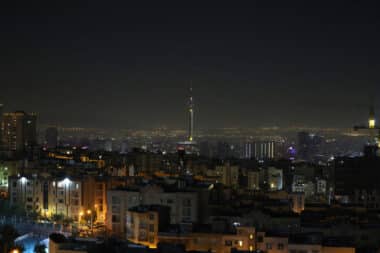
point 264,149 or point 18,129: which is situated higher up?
point 18,129

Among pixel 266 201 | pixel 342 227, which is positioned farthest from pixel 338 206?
pixel 342 227

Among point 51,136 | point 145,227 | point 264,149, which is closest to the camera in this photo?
point 145,227

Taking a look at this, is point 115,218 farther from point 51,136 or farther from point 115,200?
point 51,136

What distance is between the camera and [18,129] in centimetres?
3441

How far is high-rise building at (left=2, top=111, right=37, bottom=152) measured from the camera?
33.9 meters

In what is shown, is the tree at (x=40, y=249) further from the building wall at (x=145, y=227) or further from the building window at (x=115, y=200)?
the building window at (x=115, y=200)

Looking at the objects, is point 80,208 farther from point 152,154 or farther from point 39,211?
point 152,154

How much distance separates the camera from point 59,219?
43.2 feet

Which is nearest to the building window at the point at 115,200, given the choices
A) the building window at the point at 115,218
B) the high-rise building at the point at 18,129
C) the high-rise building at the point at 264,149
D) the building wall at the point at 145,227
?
the building window at the point at 115,218

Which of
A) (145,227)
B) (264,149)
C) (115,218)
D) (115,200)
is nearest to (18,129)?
(264,149)

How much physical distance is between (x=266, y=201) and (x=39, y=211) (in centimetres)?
498

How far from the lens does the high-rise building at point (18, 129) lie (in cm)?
3391

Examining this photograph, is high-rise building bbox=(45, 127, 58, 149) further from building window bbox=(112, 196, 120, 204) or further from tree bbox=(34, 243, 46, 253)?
tree bbox=(34, 243, 46, 253)

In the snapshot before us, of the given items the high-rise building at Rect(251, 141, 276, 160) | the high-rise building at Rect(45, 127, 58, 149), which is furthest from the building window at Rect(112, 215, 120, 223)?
the high-rise building at Rect(45, 127, 58, 149)
